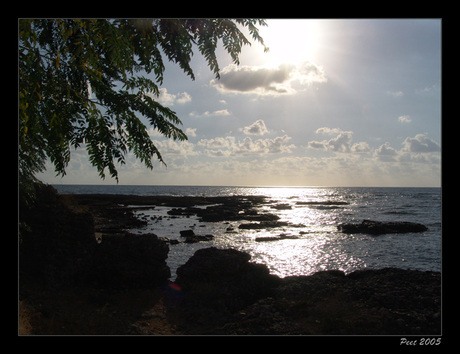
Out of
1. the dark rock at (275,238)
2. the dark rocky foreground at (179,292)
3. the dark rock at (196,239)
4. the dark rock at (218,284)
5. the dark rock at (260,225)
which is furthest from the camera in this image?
the dark rock at (260,225)

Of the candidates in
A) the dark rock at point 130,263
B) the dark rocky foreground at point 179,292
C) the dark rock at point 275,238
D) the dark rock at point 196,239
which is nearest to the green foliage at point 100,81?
the dark rocky foreground at point 179,292

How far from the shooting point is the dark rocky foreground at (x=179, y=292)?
891 centimetres

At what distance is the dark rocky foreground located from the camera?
8.91 m

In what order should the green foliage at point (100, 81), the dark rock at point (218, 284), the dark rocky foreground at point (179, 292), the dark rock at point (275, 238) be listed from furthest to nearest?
the dark rock at point (275, 238) < the dark rock at point (218, 284) < the dark rocky foreground at point (179, 292) < the green foliage at point (100, 81)

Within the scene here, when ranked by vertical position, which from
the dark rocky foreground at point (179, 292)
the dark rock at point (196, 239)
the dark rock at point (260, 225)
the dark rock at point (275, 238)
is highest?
the dark rocky foreground at point (179, 292)

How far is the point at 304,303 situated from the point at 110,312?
6491 mm

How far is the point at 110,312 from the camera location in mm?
9703

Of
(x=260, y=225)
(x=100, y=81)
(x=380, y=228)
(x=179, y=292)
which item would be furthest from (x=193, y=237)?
(x=100, y=81)

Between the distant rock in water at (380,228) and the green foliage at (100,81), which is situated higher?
the green foliage at (100,81)

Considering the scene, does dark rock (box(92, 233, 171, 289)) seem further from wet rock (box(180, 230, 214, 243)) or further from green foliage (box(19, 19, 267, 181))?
wet rock (box(180, 230, 214, 243))

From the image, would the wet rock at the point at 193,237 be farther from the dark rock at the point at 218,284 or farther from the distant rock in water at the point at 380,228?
the distant rock in water at the point at 380,228

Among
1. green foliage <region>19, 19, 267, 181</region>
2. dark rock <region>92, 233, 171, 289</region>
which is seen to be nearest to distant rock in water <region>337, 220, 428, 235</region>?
dark rock <region>92, 233, 171, 289</region>

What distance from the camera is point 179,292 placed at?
479 inches
